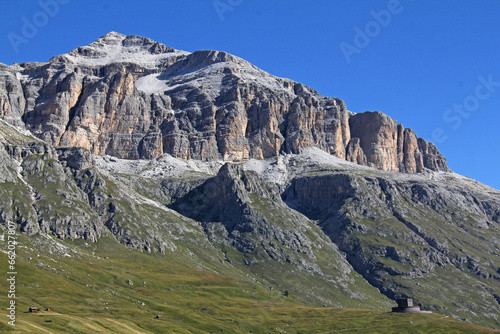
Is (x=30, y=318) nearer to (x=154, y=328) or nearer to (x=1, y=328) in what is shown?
(x=1, y=328)

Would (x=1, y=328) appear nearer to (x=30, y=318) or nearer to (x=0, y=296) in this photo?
(x=30, y=318)

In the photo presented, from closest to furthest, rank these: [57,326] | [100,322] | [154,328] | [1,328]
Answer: [1,328] → [57,326] → [100,322] → [154,328]

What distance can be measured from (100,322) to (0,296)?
136 ft

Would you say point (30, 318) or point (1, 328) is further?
point (30, 318)

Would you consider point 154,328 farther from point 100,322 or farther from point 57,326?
point 57,326

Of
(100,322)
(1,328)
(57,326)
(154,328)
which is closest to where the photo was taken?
(1,328)

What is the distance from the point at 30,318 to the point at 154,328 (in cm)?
4287

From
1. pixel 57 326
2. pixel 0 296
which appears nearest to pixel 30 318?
pixel 57 326

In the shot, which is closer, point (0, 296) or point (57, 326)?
point (57, 326)

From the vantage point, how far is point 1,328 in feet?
473

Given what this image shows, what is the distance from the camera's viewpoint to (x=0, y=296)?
199m

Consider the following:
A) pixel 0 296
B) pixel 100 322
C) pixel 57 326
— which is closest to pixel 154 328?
pixel 100 322

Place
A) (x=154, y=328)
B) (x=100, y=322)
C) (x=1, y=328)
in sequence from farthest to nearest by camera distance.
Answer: (x=154, y=328), (x=100, y=322), (x=1, y=328)

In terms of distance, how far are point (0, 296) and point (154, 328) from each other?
53.0m
